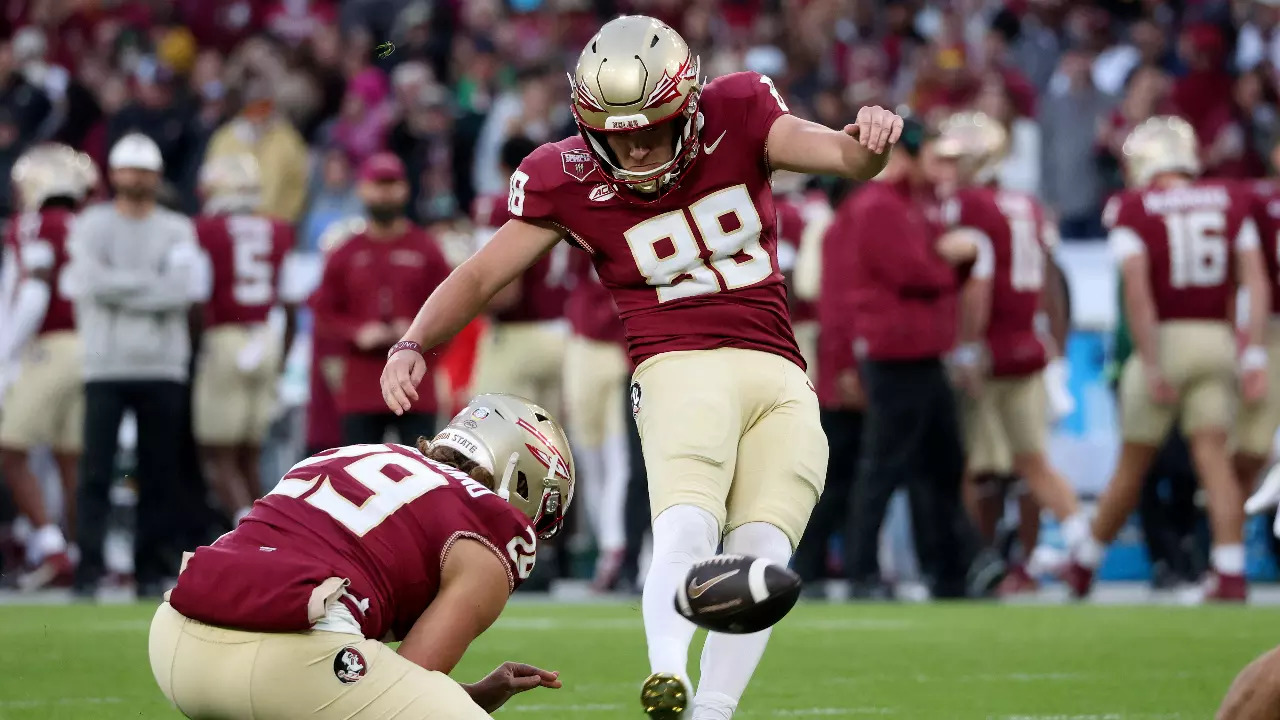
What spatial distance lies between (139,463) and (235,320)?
4.78 feet

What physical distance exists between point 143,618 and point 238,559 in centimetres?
554

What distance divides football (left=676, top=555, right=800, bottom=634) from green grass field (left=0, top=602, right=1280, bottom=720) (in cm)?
194

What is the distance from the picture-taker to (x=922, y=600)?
10766mm

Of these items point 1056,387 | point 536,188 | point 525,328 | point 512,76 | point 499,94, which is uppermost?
point 512,76

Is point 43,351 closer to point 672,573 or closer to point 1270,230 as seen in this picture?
point 1270,230

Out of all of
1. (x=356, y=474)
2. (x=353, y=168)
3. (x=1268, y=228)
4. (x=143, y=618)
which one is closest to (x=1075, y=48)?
(x=1268, y=228)

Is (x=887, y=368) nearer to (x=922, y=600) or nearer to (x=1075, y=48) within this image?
(x=922, y=600)

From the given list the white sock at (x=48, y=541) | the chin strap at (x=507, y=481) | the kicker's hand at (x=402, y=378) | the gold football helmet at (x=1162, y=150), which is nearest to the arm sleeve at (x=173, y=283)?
the white sock at (x=48, y=541)

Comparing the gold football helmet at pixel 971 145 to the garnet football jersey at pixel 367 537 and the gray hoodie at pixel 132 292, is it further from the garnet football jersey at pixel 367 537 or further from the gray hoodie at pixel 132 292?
the garnet football jersey at pixel 367 537

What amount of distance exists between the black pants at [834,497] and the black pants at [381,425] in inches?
81.5

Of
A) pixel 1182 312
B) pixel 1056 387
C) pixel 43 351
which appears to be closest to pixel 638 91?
pixel 1182 312

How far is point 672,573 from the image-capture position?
14.8 feet

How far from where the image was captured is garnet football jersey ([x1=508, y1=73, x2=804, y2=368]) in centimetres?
492

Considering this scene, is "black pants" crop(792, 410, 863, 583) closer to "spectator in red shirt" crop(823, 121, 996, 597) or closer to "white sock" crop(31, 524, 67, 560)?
"spectator in red shirt" crop(823, 121, 996, 597)
